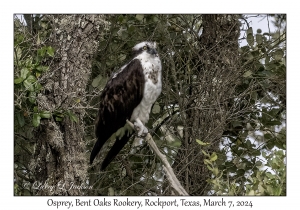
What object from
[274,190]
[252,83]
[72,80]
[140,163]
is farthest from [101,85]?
[274,190]

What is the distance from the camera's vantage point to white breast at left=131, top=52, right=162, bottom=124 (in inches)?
198

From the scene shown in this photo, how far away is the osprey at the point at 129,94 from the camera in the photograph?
5027 millimetres

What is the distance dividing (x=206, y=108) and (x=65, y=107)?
127 cm

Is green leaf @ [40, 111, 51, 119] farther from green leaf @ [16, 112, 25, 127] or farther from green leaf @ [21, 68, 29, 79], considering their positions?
green leaf @ [21, 68, 29, 79]

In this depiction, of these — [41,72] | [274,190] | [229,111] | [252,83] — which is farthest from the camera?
[252,83]

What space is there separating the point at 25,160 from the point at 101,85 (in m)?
1.02

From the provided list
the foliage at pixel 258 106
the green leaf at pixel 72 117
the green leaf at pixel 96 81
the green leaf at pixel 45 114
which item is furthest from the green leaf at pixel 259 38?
the green leaf at pixel 45 114

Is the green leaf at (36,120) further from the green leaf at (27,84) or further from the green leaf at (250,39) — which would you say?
the green leaf at (250,39)

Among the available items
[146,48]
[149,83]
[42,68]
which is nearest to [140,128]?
[149,83]

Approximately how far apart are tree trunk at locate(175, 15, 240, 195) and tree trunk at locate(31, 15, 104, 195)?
0.99 m

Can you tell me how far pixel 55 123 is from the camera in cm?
471

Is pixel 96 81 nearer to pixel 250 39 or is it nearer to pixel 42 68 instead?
pixel 42 68

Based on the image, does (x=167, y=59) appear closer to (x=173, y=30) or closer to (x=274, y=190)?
(x=173, y=30)

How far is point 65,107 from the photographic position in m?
4.68
